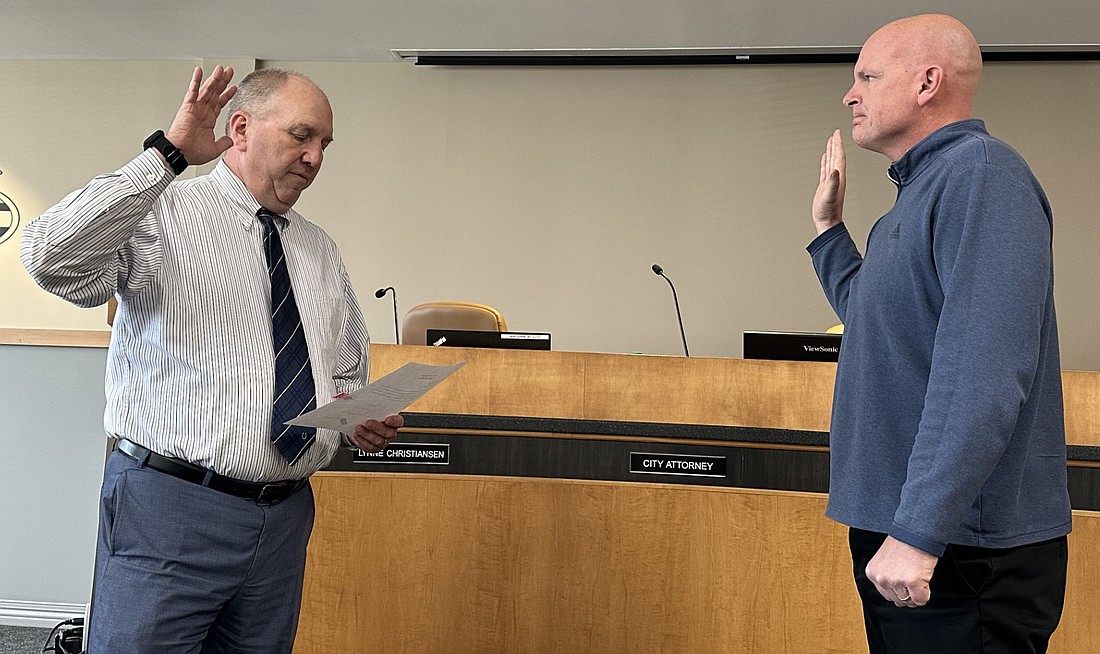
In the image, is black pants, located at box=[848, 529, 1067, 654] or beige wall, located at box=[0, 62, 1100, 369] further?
beige wall, located at box=[0, 62, 1100, 369]

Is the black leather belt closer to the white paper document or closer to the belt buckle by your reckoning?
the belt buckle

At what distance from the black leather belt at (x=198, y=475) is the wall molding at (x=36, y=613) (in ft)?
8.65

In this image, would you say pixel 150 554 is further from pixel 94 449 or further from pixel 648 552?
pixel 94 449

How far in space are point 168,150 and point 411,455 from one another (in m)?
1.23

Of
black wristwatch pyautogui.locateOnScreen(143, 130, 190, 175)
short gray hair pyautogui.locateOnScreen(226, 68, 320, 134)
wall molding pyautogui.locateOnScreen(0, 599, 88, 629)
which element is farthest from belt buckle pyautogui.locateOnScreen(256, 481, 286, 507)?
wall molding pyautogui.locateOnScreen(0, 599, 88, 629)

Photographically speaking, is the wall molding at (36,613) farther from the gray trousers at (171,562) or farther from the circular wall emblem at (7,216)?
the circular wall emblem at (7,216)

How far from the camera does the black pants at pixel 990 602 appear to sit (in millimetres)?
1254

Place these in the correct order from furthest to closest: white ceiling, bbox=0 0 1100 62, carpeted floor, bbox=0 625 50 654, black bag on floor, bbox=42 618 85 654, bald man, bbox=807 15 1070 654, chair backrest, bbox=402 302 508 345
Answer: white ceiling, bbox=0 0 1100 62 → chair backrest, bbox=402 302 508 345 → carpeted floor, bbox=0 625 50 654 → black bag on floor, bbox=42 618 85 654 → bald man, bbox=807 15 1070 654

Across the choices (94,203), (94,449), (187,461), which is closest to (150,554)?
(187,461)

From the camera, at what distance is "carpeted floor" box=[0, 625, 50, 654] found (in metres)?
3.48

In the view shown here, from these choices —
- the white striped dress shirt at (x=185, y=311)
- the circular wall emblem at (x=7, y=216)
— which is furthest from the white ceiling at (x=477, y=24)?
the white striped dress shirt at (x=185, y=311)

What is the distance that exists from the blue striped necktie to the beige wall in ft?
13.8

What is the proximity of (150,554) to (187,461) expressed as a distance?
0.15 metres

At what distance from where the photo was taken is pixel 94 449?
3984mm
